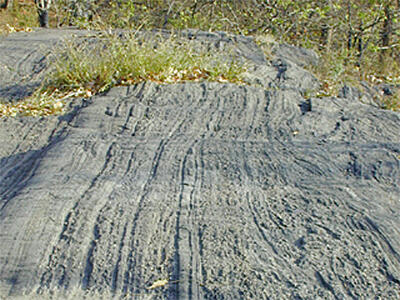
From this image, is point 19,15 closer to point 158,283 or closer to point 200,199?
point 200,199

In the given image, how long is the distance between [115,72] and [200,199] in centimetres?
257

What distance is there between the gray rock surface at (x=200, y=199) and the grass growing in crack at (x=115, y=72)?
30 cm

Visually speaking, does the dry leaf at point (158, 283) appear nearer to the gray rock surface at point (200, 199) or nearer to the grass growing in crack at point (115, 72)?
the gray rock surface at point (200, 199)

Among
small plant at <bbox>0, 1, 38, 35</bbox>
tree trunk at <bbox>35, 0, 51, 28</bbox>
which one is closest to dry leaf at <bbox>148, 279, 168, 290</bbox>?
tree trunk at <bbox>35, 0, 51, 28</bbox>

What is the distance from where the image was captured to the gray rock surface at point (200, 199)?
2584 millimetres

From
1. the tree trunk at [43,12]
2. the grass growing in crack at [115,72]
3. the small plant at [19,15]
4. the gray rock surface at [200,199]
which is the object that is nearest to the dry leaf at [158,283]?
the gray rock surface at [200,199]

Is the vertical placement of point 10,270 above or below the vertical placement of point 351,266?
below

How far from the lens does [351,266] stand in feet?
8.73

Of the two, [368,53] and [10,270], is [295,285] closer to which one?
[10,270]

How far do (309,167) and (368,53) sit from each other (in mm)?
6155

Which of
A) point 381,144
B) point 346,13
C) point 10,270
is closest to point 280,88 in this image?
point 381,144

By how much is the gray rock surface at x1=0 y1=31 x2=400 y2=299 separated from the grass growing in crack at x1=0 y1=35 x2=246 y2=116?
305 mm

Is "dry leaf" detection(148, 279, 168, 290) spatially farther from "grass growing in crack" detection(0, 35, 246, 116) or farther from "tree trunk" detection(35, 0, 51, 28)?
"tree trunk" detection(35, 0, 51, 28)

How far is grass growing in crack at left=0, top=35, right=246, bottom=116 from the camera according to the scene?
4938mm
